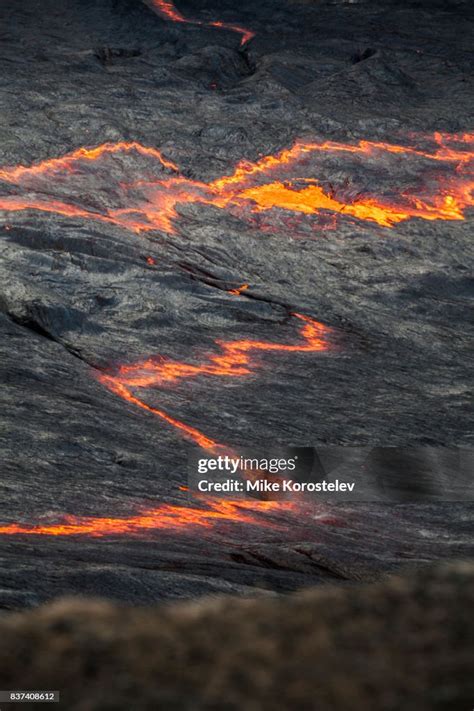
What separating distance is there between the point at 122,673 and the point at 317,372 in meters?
33.0

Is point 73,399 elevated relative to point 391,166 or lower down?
lower down

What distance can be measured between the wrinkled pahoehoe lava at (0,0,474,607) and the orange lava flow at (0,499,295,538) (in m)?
0.10

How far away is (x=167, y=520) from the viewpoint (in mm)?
28281

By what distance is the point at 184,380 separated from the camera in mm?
39812

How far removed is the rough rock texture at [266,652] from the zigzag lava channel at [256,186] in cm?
3991

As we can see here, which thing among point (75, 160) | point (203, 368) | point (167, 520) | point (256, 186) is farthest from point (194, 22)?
point (167, 520)

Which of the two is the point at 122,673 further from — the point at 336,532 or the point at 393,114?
the point at 393,114

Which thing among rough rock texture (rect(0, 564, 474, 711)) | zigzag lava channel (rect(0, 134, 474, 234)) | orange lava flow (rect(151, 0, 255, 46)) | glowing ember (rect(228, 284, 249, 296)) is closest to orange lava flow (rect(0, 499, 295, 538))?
rough rock texture (rect(0, 564, 474, 711))

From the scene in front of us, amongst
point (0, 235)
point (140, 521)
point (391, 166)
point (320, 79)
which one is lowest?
point (140, 521)

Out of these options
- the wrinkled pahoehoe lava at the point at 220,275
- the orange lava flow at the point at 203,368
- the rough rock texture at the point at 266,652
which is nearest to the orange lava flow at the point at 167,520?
the wrinkled pahoehoe lava at the point at 220,275

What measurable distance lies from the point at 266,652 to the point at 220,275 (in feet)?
129

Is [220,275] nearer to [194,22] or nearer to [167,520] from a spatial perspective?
[167,520]

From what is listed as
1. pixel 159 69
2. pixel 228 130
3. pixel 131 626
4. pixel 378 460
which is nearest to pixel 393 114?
pixel 228 130

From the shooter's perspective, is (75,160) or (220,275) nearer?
(220,275)
